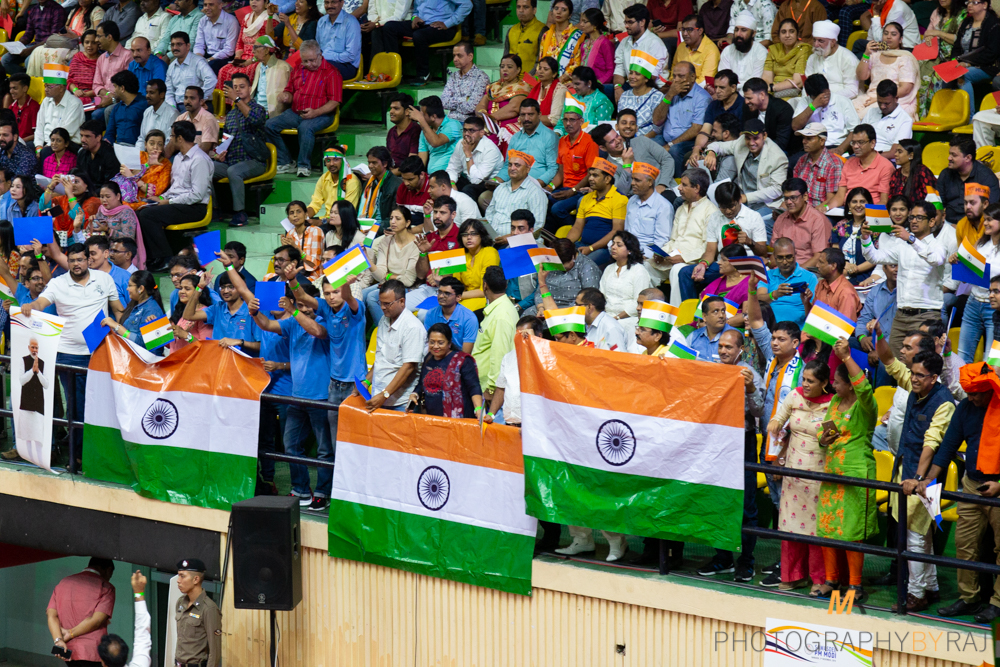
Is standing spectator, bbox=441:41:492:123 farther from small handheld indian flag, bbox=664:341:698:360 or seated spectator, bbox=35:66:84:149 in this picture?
small handheld indian flag, bbox=664:341:698:360

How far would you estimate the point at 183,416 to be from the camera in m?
8.78

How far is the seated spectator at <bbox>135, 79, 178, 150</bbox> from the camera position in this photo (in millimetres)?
13172

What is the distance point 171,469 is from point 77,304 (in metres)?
1.73

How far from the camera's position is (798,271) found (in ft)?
29.9

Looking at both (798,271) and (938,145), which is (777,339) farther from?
(938,145)

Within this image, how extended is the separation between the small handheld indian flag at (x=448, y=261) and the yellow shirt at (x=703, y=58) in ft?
13.0

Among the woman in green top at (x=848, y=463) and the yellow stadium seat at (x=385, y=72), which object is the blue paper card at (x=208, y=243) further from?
the yellow stadium seat at (x=385, y=72)

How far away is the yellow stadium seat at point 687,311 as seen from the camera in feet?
29.5

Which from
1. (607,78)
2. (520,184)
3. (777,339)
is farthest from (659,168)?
(777,339)

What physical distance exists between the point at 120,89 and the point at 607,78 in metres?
5.47

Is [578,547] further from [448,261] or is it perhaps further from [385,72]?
[385,72]

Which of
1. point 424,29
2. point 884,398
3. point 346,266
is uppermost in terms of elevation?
point 424,29

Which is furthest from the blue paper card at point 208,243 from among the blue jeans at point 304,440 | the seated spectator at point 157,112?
the seated spectator at point 157,112

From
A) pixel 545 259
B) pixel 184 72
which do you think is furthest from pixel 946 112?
pixel 184 72
